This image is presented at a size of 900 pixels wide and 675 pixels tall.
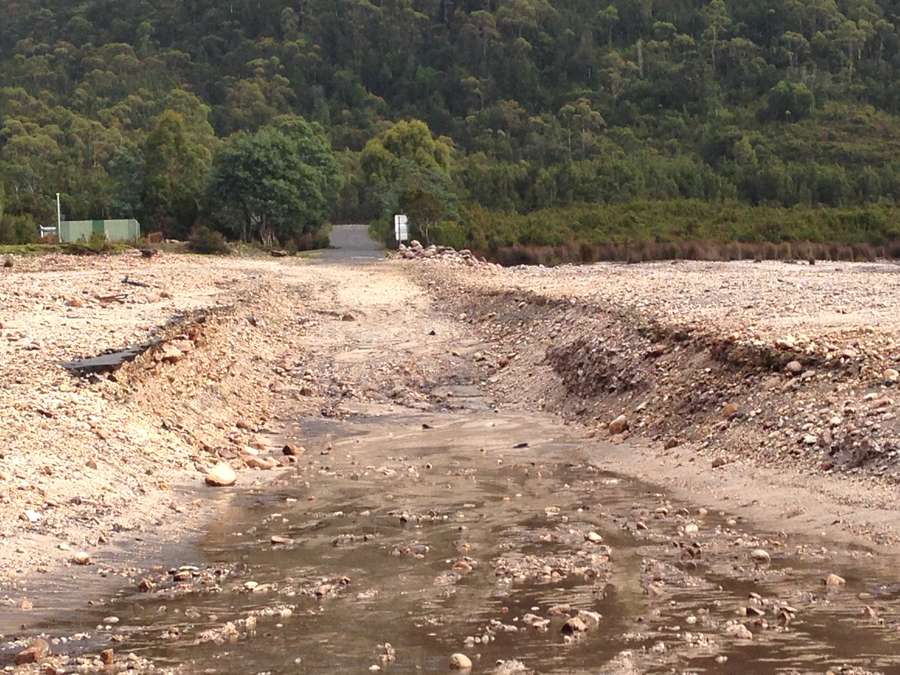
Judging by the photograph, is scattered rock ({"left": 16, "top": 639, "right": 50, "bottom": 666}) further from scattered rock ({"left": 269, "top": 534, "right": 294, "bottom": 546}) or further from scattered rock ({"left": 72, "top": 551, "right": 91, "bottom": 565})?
scattered rock ({"left": 269, "top": 534, "right": 294, "bottom": 546})

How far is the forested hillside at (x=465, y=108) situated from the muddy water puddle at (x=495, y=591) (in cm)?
3827

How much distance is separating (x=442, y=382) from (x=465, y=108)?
11290cm

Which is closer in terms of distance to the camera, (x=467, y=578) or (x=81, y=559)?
(x=467, y=578)

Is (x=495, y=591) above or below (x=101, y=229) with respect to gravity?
below

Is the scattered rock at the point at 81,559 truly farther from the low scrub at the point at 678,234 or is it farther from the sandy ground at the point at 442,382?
the low scrub at the point at 678,234

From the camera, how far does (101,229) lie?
58.6 m

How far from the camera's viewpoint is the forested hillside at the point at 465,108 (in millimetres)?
66750

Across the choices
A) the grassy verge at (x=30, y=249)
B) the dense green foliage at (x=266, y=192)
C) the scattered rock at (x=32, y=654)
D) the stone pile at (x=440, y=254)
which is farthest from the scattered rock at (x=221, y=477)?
the dense green foliage at (x=266, y=192)

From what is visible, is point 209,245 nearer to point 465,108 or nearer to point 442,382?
point 442,382

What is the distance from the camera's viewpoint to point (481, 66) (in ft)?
438

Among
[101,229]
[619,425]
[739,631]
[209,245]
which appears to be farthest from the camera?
[101,229]

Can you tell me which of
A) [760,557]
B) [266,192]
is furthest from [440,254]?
[760,557]

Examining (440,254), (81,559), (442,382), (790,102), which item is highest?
(790,102)

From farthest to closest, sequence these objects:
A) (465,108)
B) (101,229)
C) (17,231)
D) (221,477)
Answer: (465,108) → (101,229) → (17,231) → (221,477)
